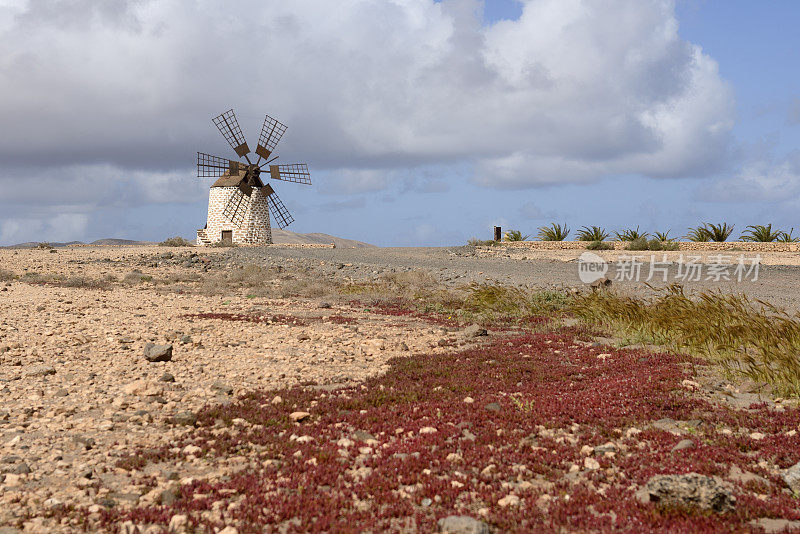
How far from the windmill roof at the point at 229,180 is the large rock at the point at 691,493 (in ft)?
169

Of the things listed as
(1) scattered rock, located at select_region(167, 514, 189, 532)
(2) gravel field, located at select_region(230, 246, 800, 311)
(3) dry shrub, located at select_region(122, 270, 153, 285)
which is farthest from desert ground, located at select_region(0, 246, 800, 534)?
(3) dry shrub, located at select_region(122, 270, 153, 285)

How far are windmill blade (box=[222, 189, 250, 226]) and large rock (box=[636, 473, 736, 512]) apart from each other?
51.1 meters

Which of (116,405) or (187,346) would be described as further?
(187,346)

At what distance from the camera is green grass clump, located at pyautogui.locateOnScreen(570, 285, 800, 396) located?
897cm

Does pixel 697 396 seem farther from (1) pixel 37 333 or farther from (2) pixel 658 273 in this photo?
(2) pixel 658 273

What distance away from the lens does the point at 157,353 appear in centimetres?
1069

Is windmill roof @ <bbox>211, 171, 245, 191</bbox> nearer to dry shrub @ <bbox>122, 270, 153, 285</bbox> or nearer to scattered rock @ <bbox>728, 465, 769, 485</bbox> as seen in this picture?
dry shrub @ <bbox>122, 270, 153, 285</bbox>

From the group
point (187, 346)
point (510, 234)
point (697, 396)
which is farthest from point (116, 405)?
point (510, 234)

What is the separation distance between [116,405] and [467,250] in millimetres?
37057

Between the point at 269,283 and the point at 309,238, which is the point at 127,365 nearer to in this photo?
the point at 269,283

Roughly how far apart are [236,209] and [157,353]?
44.5 m

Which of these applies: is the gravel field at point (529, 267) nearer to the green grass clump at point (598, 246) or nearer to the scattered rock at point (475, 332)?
the green grass clump at point (598, 246)

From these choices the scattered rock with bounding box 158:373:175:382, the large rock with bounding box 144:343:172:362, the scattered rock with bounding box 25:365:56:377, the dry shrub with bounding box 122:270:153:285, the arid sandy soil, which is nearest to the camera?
the arid sandy soil

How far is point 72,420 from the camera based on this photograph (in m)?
7.69
